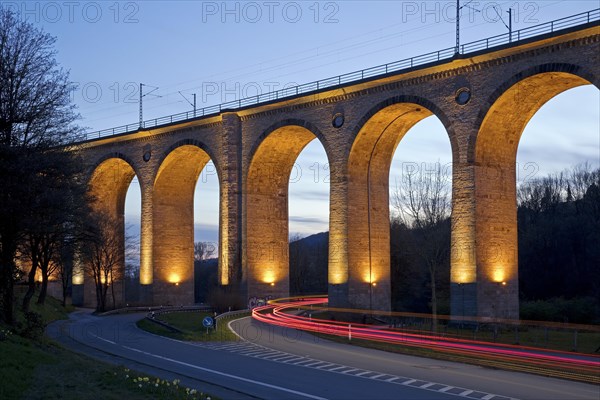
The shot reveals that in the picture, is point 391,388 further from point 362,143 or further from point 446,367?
point 362,143

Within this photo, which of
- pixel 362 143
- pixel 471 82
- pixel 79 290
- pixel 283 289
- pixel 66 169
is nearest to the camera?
pixel 66 169

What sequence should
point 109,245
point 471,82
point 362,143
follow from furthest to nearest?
point 109,245, point 362,143, point 471,82

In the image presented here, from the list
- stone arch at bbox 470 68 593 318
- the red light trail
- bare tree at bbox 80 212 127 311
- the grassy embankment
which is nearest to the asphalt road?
the red light trail

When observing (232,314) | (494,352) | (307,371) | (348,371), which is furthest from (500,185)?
(232,314)

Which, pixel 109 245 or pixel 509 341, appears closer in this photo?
pixel 509 341

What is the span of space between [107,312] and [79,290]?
12.5m

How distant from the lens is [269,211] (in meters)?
43.2

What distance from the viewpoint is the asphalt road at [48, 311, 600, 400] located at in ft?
51.0

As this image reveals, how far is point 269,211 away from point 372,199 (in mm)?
8723

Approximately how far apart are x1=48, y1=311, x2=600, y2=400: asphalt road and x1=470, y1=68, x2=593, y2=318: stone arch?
8456 millimetres

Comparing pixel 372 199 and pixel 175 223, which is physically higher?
pixel 372 199

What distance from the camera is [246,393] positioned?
15.7 meters

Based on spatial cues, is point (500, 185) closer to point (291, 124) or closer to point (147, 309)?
point (291, 124)

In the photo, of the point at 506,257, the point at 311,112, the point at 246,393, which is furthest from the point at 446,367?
the point at 311,112
